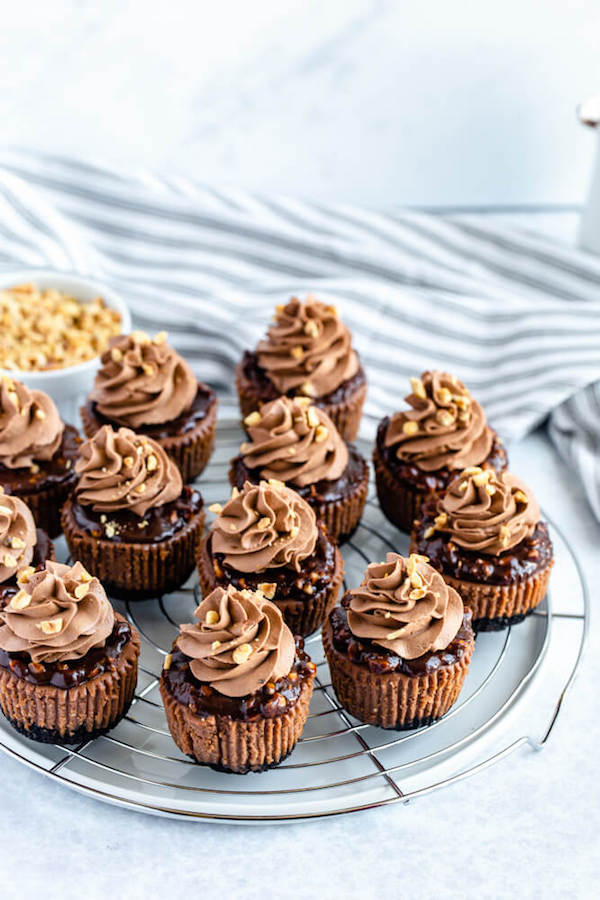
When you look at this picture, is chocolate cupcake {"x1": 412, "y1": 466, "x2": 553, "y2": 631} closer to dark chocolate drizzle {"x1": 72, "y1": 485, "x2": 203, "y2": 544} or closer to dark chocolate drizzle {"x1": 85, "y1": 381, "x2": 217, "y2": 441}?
dark chocolate drizzle {"x1": 72, "y1": 485, "x2": 203, "y2": 544}

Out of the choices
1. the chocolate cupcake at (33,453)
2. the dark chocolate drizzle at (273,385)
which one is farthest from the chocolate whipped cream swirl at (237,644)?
the dark chocolate drizzle at (273,385)

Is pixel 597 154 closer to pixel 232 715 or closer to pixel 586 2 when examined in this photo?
pixel 586 2

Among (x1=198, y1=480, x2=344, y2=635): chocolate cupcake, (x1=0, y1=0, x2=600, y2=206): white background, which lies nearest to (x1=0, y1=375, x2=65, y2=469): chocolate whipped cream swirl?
(x1=198, y1=480, x2=344, y2=635): chocolate cupcake

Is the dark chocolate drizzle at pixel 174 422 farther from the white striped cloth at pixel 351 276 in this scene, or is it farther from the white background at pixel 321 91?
the white background at pixel 321 91

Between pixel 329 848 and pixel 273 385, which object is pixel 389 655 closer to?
pixel 329 848

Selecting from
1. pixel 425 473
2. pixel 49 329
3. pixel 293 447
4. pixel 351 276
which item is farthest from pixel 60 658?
pixel 351 276

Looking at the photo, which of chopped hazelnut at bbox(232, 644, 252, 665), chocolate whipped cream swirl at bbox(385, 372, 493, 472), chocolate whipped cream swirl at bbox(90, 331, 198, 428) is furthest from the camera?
chocolate whipped cream swirl at bbox(90, 331, 198, 428)
